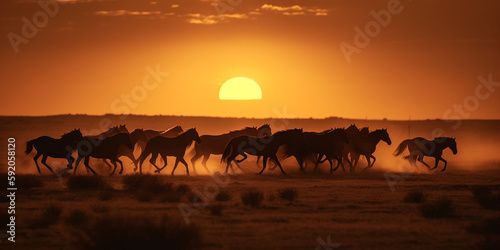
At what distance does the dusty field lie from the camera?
12891 mm

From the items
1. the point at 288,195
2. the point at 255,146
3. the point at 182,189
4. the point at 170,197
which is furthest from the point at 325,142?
the point at 170,197

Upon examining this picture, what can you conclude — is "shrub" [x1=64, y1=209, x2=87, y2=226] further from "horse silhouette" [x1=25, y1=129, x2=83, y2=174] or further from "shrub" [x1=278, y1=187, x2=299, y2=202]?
"horse silhouette" [x1=25, y1=129, x2=83, y2=174]

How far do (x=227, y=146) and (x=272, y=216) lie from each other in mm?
11645

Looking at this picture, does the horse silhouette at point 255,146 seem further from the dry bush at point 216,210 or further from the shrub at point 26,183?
the dry bush at point 216,210

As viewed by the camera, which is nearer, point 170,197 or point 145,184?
point 170,197

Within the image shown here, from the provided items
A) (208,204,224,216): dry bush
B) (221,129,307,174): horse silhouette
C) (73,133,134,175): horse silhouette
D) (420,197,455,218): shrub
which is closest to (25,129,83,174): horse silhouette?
(73,133,134,175): horse silhouette

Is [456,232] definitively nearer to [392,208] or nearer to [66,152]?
[392,208]

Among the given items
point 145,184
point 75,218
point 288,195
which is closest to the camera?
point 75,218

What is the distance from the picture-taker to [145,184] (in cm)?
2109

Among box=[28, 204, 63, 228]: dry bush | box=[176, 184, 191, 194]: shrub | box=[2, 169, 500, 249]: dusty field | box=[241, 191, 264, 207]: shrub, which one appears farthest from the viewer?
box=[176, 184, 191, 194]: shrub

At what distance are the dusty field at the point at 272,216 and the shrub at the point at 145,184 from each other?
0.46 ft

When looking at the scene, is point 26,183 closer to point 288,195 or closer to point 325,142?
point 288,195

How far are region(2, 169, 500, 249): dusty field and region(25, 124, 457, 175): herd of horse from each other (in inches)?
91.2

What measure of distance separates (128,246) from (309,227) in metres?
4.44
